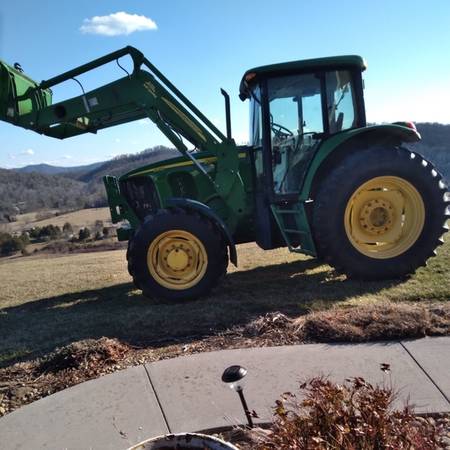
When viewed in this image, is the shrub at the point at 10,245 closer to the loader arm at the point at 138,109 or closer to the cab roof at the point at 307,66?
the loader arm at the point at 138,109

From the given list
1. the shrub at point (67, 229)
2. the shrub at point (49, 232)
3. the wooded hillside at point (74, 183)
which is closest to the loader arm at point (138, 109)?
the shrub at point (49, 232)

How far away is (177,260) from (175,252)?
94 millimetres

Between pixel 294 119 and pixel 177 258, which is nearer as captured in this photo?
pixel 177 258

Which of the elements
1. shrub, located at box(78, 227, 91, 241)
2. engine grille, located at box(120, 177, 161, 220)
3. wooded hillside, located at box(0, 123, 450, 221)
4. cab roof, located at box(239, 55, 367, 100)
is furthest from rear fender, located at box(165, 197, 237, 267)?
wooded hillside, located at box(0, 123, 450, 221)

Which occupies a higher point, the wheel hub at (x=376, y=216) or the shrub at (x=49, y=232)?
the wheel hub at (x=376, y=216)

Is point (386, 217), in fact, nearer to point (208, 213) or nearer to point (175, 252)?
point (208, 213)

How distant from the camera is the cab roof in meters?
5.98

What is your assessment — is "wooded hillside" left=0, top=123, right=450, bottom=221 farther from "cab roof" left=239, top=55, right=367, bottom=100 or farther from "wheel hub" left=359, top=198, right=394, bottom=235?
"wheel hub" left=359, top=198, right=394, bottom=235

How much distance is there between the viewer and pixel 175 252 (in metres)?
5.71

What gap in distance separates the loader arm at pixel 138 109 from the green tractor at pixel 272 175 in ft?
0.04

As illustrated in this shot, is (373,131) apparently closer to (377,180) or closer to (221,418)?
(377,180)

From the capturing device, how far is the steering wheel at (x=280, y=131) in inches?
247

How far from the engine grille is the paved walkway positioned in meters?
3.55

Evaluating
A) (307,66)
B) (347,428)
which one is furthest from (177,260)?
(347,428)
